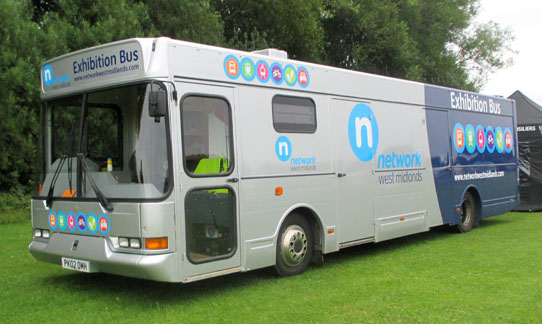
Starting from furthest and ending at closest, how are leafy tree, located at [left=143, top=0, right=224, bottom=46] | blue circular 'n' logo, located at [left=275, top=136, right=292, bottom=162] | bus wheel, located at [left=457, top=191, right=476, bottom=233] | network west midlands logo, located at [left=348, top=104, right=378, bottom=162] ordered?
leafy tree, located at [left=143, top=0, right=224, bottom=46] → bus wheel, located at [left=457, top=191, right=476, bottom=233] → network west midlands logo, located at [left=348, top=104, right=378, bottom=162] → blue circular 'n' logo, located at [left=275, top=136, right=292, bottom=162]

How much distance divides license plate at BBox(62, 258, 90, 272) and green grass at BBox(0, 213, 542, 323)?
414 mm

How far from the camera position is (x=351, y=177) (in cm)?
833

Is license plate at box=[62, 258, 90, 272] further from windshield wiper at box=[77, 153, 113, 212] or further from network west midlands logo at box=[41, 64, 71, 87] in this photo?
network west midlands logo at box=[41, 64, 71, 87]

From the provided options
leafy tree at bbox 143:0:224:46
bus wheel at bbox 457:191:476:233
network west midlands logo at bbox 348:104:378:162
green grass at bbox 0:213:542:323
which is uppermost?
leafy tree at bbox 143:0:224:46

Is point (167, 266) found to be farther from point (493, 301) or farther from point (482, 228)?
point (482, 228)

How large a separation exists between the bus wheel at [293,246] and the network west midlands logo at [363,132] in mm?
1647

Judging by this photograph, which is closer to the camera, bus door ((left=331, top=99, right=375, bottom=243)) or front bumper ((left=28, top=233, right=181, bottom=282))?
front bumper ((left=28, top=233, right=181, bottom=282))

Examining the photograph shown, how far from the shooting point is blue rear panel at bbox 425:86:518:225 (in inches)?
414

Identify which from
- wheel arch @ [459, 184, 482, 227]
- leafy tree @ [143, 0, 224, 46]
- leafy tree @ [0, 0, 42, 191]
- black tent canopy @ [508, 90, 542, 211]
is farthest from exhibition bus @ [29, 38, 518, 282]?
leafy tree @ [143, 0, 224, 46]

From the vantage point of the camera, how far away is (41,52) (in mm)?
14430

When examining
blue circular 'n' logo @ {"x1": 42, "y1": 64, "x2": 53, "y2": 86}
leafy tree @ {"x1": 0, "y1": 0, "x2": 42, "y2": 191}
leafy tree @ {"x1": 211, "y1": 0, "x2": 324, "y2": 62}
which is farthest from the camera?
leafy tree @ {"x1": 211, "y1": 0, "x2": 324, "y2": 62}

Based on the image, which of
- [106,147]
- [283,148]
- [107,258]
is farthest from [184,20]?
[107,258]

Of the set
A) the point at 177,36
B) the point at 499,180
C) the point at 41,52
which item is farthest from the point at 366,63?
the point at 41,52

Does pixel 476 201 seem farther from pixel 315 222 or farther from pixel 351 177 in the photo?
pixel 315 222
